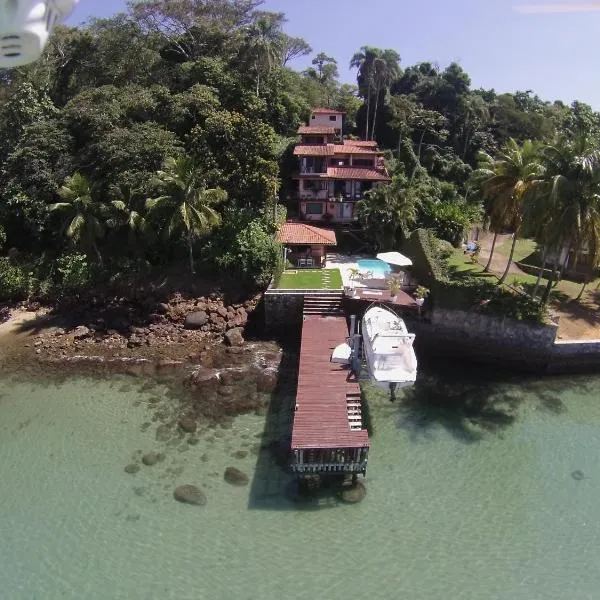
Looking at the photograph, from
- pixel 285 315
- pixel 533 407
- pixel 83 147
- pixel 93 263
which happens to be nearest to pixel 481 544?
pixel 533 407

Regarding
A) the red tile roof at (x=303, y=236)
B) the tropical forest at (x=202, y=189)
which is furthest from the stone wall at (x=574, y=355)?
the red tile roof at (x=303, y=236)

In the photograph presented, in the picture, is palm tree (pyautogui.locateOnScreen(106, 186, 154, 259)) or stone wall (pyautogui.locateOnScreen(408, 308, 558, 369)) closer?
stone wall (pyautogui.locateOnScreen(408, 308, 558, 369))

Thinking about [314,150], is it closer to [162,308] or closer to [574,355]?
[162,308]

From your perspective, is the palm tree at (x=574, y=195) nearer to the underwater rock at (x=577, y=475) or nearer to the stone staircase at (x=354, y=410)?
the underwater rock at (x=577, y=475)

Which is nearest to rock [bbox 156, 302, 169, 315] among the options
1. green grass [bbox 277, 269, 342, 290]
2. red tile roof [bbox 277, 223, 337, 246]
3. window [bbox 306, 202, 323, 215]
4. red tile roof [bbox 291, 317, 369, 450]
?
green grass [bbox 277, 269, 342, 290]

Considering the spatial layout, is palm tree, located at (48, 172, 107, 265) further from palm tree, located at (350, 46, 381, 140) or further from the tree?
palm tree, located at (350, 46, 381, 140)

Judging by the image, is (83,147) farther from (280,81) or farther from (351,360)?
(351,360)
